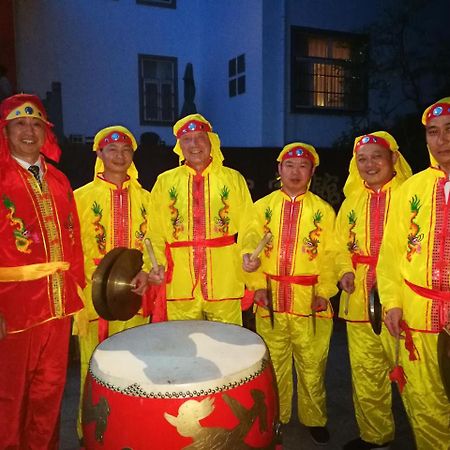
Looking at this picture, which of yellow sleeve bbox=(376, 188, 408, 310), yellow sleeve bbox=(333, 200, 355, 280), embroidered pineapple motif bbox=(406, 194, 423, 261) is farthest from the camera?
yellow sleeve bbox=(333, 200, 355, 280)

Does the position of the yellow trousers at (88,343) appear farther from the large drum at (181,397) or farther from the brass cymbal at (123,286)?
the large drum at (181,397)

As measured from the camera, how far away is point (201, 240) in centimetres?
296

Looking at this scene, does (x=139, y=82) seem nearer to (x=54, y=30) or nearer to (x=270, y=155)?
(x=54, y=30)

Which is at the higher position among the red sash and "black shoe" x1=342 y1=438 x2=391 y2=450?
the red sash

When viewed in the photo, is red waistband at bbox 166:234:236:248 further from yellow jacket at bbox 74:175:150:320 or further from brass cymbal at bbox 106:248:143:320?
brass cymbal at bbox 106:248:143:320

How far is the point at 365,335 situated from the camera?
109 inches

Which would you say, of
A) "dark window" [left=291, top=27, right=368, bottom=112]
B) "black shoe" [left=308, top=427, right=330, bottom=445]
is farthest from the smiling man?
"dark window" [left=291, top=27, right=368, bottom=112]

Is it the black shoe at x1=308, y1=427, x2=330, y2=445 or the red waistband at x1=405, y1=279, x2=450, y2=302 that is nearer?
the red waistband at x1=405, y1=279, x2=450, y2=302

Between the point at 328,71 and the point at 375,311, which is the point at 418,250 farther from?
the point at 328,71

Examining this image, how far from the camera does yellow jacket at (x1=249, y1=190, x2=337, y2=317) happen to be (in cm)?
297

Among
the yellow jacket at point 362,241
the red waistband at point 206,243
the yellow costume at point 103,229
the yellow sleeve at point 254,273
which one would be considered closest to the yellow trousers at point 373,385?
the yellow jacket at point 362,241

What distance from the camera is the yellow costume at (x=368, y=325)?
2.75 metres

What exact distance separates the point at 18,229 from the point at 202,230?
1.13 m

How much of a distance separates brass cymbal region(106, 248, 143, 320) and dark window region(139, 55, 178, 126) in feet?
28.8
